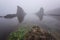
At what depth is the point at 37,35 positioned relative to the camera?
1.18 m

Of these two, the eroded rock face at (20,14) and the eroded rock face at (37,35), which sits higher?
the eroded rock face at (20,14)

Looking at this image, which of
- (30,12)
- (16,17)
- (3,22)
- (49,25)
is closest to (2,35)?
(3,22)

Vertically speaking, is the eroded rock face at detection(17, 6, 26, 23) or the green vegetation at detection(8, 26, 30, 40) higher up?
the eroded rock face at detection(17, 6, 26, 23)

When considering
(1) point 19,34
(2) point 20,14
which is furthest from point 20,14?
(1) point 19,34

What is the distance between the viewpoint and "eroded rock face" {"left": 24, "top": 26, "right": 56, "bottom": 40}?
117cm

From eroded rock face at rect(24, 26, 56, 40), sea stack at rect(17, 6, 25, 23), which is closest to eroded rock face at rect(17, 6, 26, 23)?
sea stack at rect(17, 6, 25, 23)

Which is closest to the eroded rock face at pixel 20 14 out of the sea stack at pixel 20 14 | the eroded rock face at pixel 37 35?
the sea stack at pixel 20 14

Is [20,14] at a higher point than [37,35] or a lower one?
higher

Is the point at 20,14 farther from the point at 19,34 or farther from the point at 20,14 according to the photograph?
the point at 19,34

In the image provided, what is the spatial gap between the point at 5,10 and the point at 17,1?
0.16 metres

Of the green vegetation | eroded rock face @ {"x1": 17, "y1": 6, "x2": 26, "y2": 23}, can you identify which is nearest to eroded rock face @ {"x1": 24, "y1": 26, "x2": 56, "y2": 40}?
the green vegetation

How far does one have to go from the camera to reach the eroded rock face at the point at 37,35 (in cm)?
117

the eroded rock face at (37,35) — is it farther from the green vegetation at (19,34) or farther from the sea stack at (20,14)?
the sea stack at (20,14)

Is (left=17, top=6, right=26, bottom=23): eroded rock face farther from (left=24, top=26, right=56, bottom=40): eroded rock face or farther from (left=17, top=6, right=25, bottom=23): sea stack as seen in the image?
(left=24, top=26, right=56, bottom=40): eroded rock face
